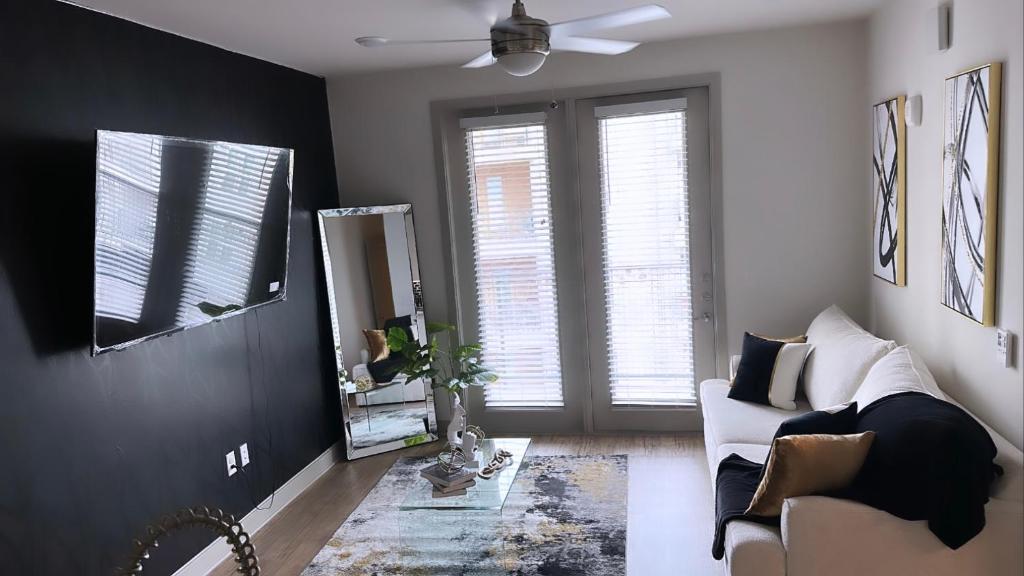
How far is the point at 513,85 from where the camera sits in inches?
184

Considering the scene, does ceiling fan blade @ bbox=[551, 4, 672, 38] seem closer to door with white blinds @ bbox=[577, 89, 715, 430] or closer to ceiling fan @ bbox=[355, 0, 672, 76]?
ceiling fan @ bbox=[355, 0, 672, 76]

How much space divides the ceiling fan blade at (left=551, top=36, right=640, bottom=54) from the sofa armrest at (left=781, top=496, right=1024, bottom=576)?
1.88 m

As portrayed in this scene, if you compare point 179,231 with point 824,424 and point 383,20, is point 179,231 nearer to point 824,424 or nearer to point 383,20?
point 383,20

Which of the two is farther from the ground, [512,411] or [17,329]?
[17,329]

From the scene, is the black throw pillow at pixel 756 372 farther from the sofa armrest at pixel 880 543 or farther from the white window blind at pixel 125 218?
the white window blind at pixel 125 218

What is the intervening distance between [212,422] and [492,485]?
1.41 meters

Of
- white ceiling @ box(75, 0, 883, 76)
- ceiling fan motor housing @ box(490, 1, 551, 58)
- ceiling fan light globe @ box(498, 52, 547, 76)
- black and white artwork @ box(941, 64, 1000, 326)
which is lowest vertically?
black and white artwork @ box(941, 64, 1000, 326)

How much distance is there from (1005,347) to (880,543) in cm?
78

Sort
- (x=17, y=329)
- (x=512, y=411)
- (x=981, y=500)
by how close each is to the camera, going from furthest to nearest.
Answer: (x=512, y=411) → (x=17, y=329) → (x=981, y=500)

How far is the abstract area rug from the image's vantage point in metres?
3.30

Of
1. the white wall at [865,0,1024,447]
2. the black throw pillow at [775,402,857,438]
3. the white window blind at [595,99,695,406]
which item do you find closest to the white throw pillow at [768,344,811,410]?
the white wall at [865,0,1024,447]

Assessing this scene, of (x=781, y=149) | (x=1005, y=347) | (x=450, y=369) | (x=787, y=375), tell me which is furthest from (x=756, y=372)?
(x=450, y=369)

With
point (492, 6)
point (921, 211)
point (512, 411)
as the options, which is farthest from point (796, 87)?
point (512, 411)

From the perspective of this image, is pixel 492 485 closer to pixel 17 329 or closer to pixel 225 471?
pixel 225 471
